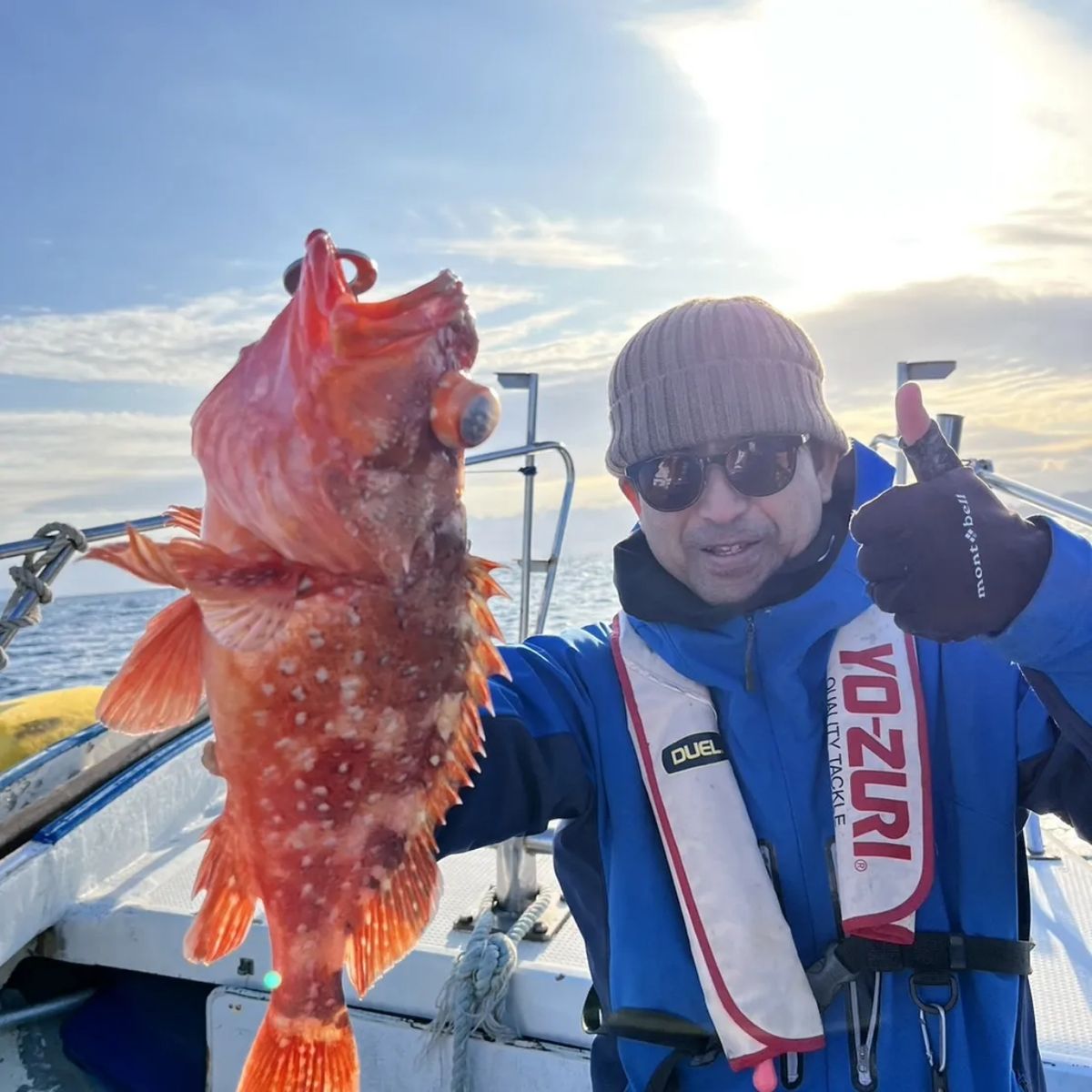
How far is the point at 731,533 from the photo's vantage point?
2363 mm

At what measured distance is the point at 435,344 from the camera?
1575 millimetres

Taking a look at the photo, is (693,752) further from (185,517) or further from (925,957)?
(185,517)

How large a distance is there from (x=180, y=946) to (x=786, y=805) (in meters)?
2.51

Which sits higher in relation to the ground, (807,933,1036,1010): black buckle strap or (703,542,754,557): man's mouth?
(703,542,754,557): man's mouth

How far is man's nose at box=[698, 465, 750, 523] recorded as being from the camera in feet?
7.72

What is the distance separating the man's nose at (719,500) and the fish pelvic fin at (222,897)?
1337 mm

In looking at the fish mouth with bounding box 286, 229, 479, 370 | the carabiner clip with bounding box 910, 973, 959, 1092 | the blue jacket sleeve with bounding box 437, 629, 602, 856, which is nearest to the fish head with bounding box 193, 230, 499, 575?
the fish mouth with bounding box 286, 229, 479, 370

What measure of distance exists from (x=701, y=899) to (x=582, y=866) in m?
0.38

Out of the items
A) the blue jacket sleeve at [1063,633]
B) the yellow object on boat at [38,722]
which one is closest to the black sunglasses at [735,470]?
the blue jacket sleeve at [1063,633]

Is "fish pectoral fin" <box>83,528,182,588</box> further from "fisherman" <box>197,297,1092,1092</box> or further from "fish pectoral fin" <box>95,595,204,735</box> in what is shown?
"fisherman" <box>197,297,1092,1092</box>

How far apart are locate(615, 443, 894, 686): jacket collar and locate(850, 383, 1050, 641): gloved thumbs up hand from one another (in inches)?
20.3

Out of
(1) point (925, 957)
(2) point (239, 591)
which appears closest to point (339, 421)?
(2) point (239, 591)

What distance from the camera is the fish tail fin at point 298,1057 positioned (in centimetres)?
163

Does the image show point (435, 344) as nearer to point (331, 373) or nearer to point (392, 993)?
point (331, 373)
